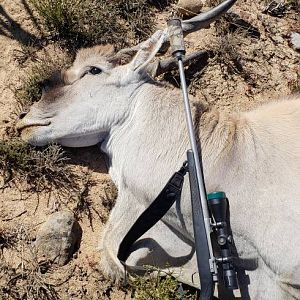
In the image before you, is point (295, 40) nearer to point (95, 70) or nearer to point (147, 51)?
point (147, 51)

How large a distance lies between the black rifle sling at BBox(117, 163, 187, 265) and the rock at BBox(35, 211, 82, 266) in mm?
561

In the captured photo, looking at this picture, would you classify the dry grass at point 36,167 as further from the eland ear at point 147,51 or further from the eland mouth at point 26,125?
the eland ear at point 147,51

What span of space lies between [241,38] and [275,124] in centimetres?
197

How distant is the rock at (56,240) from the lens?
5.09 meters

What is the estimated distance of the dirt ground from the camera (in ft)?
17.1

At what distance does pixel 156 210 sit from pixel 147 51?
1.31 meters

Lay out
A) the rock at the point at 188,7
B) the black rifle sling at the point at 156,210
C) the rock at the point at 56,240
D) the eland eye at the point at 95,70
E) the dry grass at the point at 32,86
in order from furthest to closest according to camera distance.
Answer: the rock at the point at 188,7 < the dry grass at the point at 32,86 < the rock at the point at 56,240 < the eland eye at the point at 95,70 < the black rifle sling at the point at 156,210

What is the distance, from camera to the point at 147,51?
15.7ft

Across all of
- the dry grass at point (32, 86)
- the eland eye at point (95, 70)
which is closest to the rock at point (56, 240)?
the dry grass at point (32, 86)

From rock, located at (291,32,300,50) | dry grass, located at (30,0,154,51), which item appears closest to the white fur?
dry grass, located at (30,0,154,51)

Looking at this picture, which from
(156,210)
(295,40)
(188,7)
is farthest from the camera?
(295,40)

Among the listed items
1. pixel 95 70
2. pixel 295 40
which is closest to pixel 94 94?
pixel 95 70

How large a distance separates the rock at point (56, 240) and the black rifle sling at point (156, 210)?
0.56 metres

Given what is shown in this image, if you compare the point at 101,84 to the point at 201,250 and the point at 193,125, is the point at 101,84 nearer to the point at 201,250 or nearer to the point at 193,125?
the point at 193,125
